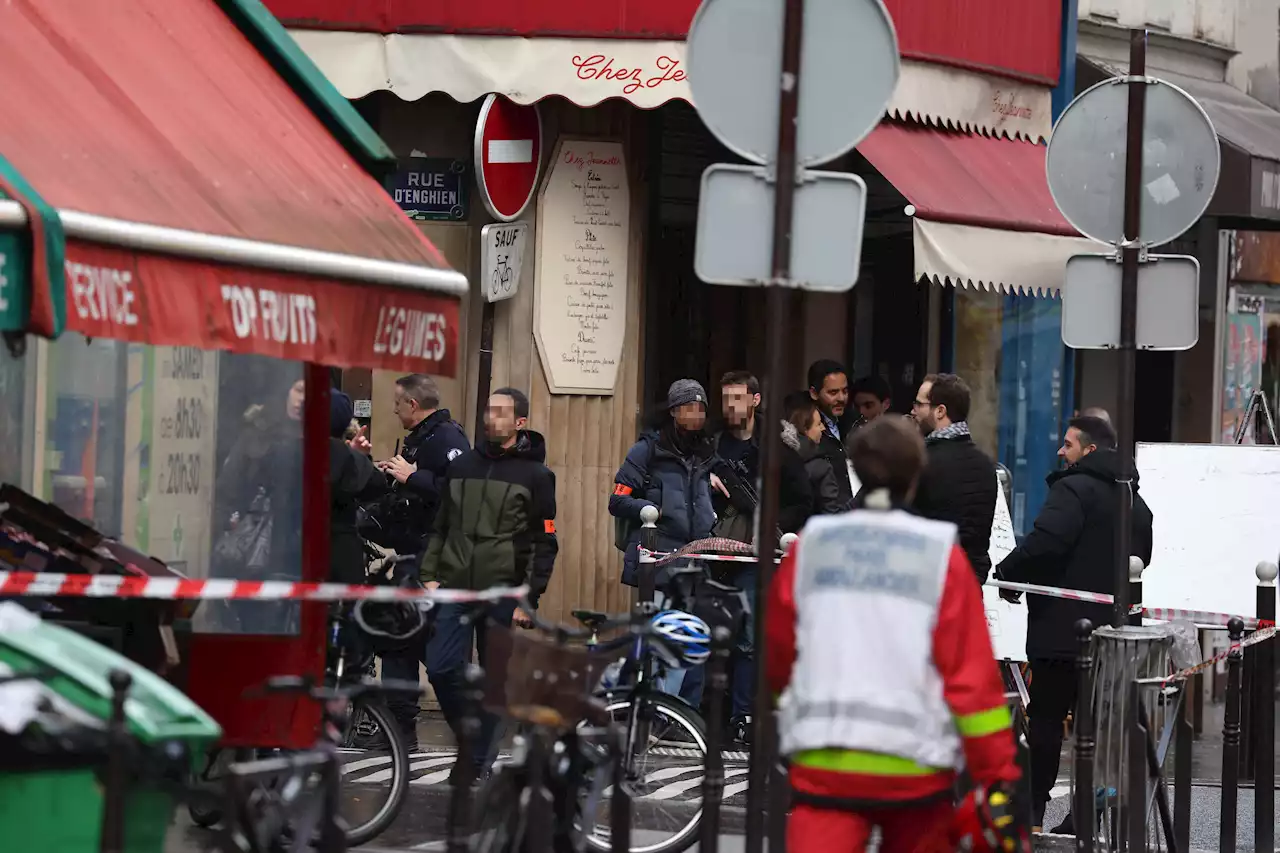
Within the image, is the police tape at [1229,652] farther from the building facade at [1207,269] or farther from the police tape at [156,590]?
the building facade at [1207,269]

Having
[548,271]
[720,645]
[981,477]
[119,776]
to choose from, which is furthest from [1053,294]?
[119,776]

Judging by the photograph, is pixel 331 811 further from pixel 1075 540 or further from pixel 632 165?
pixel 632 165

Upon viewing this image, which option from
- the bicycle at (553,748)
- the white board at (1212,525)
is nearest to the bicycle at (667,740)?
the bicycle at (553,748)

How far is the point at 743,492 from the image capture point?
12117 millimetres

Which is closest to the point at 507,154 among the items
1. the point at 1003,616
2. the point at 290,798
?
the point at 1003,616

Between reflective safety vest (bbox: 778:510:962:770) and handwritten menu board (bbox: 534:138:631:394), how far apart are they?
794cm

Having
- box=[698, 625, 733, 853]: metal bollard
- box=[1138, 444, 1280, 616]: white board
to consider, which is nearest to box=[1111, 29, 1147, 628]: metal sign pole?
box=[698, 625, 733, 853]: metal bollard

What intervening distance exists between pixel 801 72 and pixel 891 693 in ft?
6.67

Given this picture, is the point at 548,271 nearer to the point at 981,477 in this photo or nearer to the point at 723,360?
the point at 723,360

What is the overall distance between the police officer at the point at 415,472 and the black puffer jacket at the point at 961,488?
9.02 ft

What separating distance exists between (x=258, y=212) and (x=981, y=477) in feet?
12.5

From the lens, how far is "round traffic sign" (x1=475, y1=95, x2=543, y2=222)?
1290cm

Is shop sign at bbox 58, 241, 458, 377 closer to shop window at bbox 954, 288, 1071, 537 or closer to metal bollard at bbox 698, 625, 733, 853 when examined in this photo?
metal bollard at bbox 698, 625, 733, 853

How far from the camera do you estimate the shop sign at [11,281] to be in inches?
261
